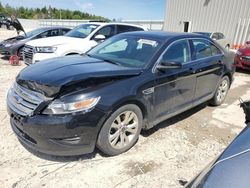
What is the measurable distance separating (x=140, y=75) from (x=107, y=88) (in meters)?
0.59

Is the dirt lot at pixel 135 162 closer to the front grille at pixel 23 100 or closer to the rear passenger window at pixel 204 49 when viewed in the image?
the front grille at pixel 23 100

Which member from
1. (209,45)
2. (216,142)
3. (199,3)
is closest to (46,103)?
(216,142)

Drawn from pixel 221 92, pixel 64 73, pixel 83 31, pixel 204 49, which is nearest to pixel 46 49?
pixel 83 31

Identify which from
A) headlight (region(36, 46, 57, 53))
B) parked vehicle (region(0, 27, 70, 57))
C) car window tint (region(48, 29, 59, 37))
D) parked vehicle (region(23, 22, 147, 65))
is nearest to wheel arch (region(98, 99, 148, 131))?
parked vehicle (region(23, 22, 147, 65))

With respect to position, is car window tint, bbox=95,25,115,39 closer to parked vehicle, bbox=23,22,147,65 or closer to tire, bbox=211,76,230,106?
parked vehicle, bbox=23,22,147,65

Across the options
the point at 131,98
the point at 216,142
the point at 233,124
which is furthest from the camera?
the point at 233,124

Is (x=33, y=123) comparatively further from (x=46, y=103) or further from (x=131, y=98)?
(x=131, y=98)

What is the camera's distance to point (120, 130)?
3150mm

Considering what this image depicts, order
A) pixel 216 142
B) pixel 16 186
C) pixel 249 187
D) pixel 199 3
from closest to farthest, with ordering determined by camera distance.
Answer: pixel 249 187, pixel 16 186, pixel 216 142, pixel 199 3

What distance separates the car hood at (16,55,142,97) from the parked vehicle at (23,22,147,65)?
3.44 meters

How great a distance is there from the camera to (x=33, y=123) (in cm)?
263

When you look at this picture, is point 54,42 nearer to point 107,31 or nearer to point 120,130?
point 107,31

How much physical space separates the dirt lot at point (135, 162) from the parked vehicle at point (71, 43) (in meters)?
2.92

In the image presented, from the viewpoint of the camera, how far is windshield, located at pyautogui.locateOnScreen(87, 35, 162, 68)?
3.53 meters
